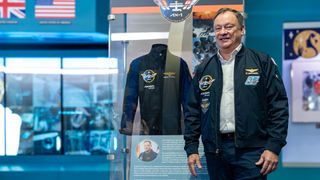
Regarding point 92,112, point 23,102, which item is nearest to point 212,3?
point 92,112

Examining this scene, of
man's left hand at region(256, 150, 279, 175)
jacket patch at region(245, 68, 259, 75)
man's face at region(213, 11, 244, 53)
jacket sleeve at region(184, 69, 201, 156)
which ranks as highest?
man's face at region(213, 11, 244, 53)

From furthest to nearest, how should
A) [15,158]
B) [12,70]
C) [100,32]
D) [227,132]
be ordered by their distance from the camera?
[12,70] → [15,158] → [100,32] → [227,132]

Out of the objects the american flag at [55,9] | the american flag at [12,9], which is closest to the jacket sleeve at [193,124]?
the american flag at [55,9]

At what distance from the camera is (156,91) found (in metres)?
3.34

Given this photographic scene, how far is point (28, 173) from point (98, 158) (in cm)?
80

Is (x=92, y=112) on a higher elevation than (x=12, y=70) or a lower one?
lower

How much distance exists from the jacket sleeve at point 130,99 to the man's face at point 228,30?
1.03m

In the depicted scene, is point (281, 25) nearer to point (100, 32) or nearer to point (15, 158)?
point (100, 32)

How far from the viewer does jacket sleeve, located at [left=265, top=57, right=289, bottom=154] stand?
7.72 feet

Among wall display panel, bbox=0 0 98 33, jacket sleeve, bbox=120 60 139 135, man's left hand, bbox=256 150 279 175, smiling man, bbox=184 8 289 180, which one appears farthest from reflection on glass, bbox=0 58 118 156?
man's left hand, bbox=256 150 279 175

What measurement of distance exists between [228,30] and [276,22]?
1.57m

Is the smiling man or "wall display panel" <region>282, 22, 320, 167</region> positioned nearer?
the smiling man

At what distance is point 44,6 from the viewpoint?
4008 millimetres

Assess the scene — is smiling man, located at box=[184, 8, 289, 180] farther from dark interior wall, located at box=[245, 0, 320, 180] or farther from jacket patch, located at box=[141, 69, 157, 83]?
dark interior wall, located at box=[245, 0, 320, 180]
